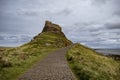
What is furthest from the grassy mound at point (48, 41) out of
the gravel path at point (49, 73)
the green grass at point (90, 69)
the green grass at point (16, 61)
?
the gravel path at point (49, 73)

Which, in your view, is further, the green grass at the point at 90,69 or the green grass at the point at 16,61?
the green grass at the point at 16,61

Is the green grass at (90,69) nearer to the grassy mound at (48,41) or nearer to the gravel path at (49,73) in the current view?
the gravel path at (49,73)

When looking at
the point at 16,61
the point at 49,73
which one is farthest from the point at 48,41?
the point at 49,73

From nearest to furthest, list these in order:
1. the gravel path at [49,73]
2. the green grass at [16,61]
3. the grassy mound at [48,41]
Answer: the gravel path at [49,73] → the green grass at [16,61] → the grassy mound at [48,41]

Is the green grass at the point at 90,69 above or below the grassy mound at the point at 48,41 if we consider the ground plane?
below

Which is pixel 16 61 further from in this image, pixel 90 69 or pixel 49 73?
pixel 90 69

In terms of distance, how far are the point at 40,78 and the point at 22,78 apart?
160cm

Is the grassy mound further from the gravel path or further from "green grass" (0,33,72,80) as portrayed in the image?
the gravel path

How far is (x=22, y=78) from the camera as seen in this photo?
18375 mm

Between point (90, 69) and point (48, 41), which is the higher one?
point (48, 41)

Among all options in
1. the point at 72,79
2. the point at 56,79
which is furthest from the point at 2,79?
the point at 72,79

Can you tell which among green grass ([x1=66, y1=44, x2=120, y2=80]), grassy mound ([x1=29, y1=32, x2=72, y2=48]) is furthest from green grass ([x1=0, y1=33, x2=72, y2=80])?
grassy mound ([x1=29, y1=32, x2=72, y2=48])

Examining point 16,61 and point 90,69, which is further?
point 16,61

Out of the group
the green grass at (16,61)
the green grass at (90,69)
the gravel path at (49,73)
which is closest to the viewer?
the gravel path at (49,73)
